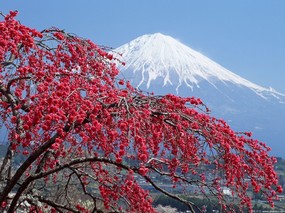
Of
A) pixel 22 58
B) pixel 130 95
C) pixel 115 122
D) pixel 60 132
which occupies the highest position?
pixel 22 58

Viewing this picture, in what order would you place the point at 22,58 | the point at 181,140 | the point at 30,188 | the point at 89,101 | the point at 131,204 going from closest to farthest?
the point at 89,101 < the point at 181,140 < the point at 131,204 < the point at 30,188 < the point at 22,58

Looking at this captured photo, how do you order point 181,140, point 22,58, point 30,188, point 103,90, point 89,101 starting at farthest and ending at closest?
1. point 22,58
2. point 30,188
3. point 103,90
4. point 181,140
5. point 89,101

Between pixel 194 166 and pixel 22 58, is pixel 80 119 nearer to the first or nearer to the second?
pixel 194 166

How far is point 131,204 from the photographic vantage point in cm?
677

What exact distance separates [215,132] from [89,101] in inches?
58.7

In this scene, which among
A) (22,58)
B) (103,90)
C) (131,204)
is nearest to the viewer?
(103,90)

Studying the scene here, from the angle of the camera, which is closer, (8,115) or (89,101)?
(89,101)

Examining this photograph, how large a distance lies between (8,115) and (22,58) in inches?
43.6

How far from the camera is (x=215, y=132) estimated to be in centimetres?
570

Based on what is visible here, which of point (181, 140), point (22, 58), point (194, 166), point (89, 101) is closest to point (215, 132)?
point (181, 140)

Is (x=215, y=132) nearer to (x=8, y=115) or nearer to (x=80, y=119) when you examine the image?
(x=80, y=119)

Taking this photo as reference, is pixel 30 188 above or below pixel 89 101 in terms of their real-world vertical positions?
below

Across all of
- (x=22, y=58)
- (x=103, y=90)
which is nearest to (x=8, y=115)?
(x=22, y=58)

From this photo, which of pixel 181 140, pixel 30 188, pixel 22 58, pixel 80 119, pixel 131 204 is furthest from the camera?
pixel 22 58
